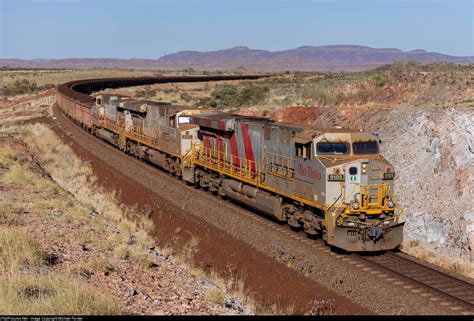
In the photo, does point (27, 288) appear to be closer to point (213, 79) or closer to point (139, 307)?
point (139, 307)

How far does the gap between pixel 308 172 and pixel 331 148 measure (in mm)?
1145

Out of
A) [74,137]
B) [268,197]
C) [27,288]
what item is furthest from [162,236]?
[74,137]

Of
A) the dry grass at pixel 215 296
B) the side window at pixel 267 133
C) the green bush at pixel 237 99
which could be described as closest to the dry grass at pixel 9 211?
the dry grass at pixel 215 296

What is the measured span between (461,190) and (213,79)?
110 m

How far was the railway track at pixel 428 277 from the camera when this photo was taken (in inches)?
561

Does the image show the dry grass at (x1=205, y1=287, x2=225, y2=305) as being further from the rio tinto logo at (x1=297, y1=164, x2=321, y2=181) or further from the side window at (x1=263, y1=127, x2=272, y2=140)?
the side window at (x1=263, y1=127, x2=272, y2=140)

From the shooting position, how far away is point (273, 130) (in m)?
21.0

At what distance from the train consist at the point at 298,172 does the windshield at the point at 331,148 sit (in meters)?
0.03

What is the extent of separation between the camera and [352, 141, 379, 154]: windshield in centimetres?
1822

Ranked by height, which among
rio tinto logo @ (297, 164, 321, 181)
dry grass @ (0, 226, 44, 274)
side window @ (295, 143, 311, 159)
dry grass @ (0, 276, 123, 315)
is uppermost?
side window @ (295, 143, 311, 159)

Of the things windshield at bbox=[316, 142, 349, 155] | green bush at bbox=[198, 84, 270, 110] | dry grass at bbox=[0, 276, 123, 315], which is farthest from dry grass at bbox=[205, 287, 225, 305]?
green bush at bbox=[198, 84, 270, 110]

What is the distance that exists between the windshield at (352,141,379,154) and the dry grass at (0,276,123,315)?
9973 millimetres

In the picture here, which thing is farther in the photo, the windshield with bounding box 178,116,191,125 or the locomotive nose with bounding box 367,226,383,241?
Answer: the windshield with bounding box 178,116,191,125

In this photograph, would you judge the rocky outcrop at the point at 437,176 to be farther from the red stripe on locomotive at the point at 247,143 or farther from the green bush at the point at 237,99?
the green bush at the point at 237,99
